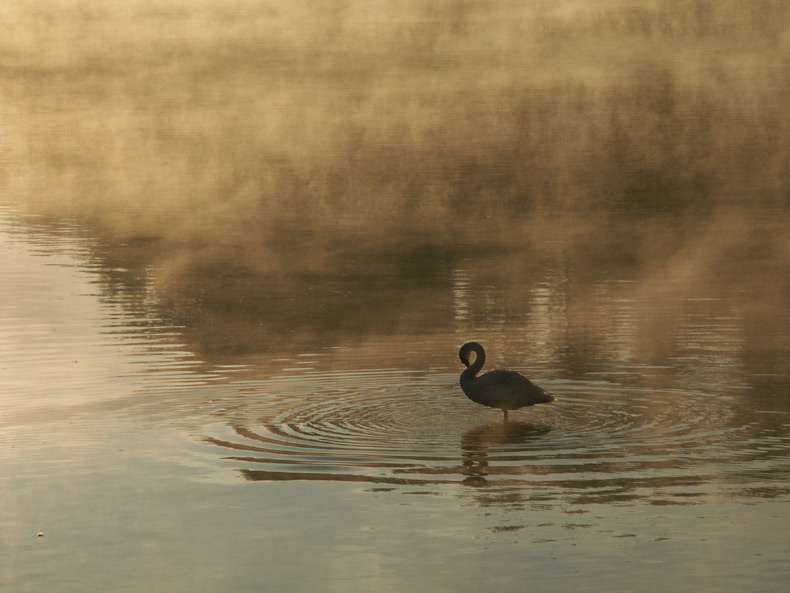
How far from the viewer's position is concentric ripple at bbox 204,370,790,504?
18.1 meters

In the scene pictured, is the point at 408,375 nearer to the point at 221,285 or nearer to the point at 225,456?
the point at 225,456

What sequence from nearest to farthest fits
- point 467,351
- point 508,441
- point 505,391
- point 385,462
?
point 385,462
point 508,441
point 505,391
point 467,351

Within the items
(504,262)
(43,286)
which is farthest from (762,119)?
(43,286)

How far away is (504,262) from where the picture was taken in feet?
150

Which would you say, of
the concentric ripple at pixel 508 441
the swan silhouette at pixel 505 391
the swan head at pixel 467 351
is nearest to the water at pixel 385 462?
the concentric ripple at pixel 508 441

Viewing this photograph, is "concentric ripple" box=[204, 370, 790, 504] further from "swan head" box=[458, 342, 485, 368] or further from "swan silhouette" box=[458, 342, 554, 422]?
"swan head" box=[458, 342, 485, 368]

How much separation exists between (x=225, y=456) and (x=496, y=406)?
4.83 m

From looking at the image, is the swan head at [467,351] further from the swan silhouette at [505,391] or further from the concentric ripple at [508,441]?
the swan silhouette at [505,391]

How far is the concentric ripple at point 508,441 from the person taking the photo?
18078mm

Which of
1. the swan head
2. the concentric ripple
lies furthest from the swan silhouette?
the swan head

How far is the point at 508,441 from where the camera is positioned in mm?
20781

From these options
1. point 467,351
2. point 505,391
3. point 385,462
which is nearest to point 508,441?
point 505,391

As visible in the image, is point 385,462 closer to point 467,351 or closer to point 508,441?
point 508,441

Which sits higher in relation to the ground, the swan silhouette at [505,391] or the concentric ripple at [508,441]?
the swan silhouette at [505,391]
